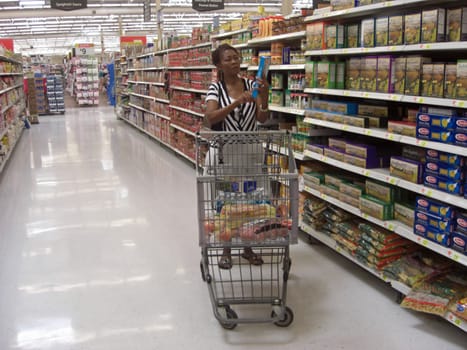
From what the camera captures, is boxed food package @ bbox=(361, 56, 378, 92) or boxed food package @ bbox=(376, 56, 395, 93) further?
boxed food package @ bbox=(361, 56, 378, 92)

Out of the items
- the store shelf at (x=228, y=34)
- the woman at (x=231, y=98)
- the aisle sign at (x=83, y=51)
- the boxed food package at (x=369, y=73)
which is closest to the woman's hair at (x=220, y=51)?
the woman at (x=231, y=98)

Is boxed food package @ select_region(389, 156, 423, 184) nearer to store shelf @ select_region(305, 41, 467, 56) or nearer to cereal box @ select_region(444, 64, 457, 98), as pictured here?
cereal box @ select_region(444, 64, 457, 98)

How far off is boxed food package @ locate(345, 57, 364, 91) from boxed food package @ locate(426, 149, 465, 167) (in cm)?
87

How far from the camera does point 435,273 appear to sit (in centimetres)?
320

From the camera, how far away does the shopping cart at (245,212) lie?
2.90 meters

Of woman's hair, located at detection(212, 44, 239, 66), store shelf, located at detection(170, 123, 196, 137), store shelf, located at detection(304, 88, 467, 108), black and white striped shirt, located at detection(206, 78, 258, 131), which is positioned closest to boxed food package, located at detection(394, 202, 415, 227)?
store shelf, located at detection(304, 88, 467, 108)

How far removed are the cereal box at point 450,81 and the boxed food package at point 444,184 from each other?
0.49 meters

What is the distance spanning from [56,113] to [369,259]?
18259mm

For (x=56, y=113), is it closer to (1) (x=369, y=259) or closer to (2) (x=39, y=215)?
(2) (x=39, y=215)

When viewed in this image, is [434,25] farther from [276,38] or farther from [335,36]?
[276,38]

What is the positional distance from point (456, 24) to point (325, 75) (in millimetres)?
1328

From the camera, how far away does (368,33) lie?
137 inches

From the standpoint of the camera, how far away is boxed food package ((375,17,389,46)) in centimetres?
331

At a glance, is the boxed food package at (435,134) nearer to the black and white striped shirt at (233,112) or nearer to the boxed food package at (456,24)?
the boxed food package at (456,24)
